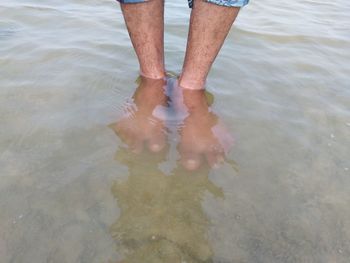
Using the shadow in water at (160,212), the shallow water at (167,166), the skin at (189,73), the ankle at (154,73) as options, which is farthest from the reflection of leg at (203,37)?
the shadow in water at (160,212)

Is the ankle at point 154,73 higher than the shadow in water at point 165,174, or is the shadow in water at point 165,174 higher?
the ankle at point 154,73

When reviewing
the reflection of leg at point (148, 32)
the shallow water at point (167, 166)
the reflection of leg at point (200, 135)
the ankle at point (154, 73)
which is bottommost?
the shallow water at point (167, 166)

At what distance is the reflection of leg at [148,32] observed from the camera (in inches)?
70.6

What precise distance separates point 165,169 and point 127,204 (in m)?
0.25

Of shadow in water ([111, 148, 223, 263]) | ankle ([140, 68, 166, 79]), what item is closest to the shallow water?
shadow in water ([111, 148, 223, 263])

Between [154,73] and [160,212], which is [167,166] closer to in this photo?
[160,212]

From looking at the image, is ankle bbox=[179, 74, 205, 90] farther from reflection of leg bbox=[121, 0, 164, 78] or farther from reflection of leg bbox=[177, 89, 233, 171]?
reflection of leg bbox=[121, 0, 164, 78]

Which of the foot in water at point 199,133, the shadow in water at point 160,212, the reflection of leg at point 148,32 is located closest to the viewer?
the shadow in water at point 160,212

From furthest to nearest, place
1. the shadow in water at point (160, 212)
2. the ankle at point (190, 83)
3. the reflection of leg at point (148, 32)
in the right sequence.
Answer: the ankle at point (190, 83) → the reflection of leg at point (148, 32) → the shadow in water at point (160, 212)

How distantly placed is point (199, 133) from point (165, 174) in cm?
30

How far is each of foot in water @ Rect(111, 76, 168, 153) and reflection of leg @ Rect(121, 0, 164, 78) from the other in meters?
0.08

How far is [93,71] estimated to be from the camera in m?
2.32

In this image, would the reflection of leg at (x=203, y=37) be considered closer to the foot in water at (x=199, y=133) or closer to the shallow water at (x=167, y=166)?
the foot in water at (x=199, y=133)

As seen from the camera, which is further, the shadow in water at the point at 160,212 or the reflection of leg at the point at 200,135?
the reflection of leg at the point at 200,135
